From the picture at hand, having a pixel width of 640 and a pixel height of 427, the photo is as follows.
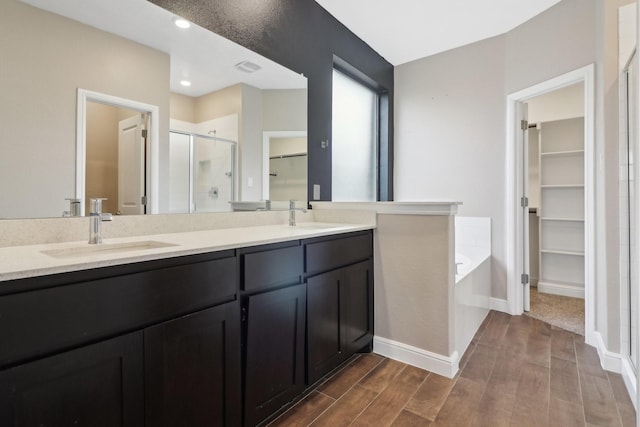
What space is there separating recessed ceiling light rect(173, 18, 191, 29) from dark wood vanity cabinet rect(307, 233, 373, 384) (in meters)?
1.32

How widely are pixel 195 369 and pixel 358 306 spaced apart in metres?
1.14

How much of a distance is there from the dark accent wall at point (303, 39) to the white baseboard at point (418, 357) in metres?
1.25

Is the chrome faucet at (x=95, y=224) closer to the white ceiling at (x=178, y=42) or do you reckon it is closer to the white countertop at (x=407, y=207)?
the white ceiling at (x=178, y=42)

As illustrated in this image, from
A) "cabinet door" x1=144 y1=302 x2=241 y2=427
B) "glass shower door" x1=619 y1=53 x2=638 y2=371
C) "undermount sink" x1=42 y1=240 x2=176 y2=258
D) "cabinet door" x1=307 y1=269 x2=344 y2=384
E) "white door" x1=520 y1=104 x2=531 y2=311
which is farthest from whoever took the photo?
"white door" x1=520 y1=104 x2=531 y2=311

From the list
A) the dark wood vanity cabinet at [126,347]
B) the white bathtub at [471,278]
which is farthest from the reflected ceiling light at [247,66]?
the white bathtub at [471,278]

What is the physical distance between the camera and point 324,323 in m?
1.71

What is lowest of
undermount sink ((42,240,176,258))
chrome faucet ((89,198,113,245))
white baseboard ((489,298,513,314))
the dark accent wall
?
white baseboard ((489,298,513,314))

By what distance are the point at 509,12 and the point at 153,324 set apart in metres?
3.42

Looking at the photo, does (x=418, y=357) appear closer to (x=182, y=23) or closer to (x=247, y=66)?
(x=247, y=66)

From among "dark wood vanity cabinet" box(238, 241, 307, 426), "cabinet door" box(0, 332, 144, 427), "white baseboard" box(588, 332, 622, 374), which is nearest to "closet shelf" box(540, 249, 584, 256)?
"white baseboard" box(588, 332, 622, 374)

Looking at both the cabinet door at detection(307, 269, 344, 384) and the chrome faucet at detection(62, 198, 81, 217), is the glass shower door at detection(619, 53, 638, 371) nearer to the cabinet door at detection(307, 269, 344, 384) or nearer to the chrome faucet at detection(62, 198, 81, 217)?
the cabinet door at detection(307, 269, 344, 384)

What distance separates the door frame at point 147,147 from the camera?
4.41 feet

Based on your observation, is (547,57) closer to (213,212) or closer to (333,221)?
(333,221)

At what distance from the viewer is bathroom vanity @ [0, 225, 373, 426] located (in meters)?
0.79
